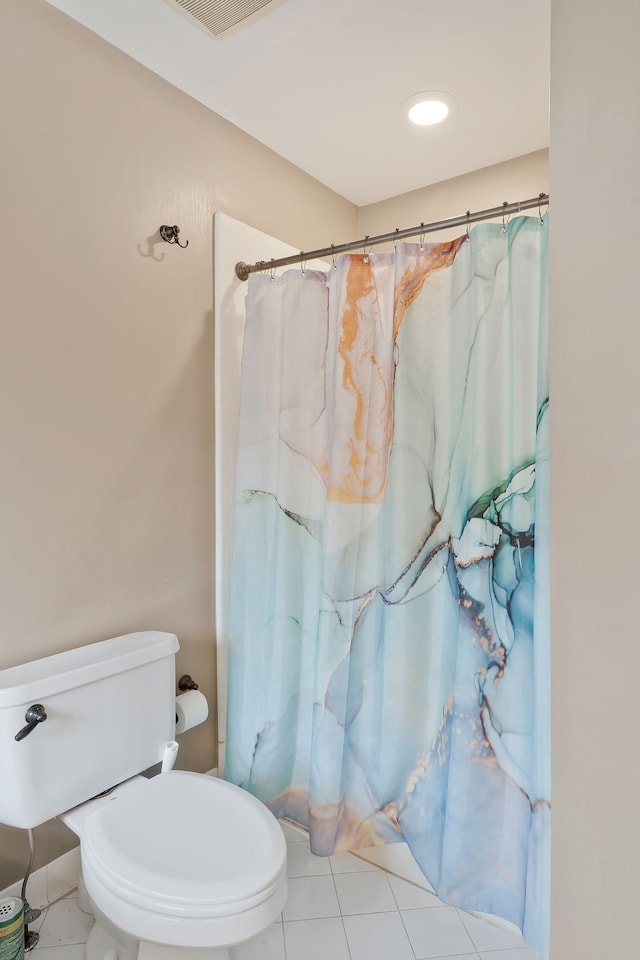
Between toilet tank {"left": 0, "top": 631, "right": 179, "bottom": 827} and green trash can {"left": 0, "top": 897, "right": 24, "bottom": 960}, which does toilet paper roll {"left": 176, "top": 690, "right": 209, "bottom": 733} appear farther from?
green trash can {"left": 0, "top": 897, "right": 24, "bottom": 960}

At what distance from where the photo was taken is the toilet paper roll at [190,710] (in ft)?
5.59

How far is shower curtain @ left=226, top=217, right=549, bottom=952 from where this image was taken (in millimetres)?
1357

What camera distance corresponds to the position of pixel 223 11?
4.58ft

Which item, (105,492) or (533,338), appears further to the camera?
(105,492)

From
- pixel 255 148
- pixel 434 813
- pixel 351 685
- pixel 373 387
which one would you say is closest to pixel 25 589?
pixel 351 685

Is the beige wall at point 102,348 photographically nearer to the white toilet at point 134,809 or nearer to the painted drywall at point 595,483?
the white toilet at point 134,809

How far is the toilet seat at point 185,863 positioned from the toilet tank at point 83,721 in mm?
108

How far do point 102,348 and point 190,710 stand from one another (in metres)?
1.09

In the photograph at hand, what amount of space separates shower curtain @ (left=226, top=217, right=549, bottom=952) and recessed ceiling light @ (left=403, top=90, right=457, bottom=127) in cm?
59

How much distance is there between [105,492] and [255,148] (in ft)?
4.38

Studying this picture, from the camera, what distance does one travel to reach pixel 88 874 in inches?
45.8

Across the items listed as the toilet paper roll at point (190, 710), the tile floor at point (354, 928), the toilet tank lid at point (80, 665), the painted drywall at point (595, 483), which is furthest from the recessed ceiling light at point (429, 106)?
the tile floor at point (354, 928)

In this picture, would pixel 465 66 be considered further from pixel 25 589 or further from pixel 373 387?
pixel 25 589

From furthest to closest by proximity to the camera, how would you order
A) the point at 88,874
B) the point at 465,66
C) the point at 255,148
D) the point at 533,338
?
1. the point at 255,148
2. the point at 465,66
3. the point at 533,338
4. the point at 88,874
